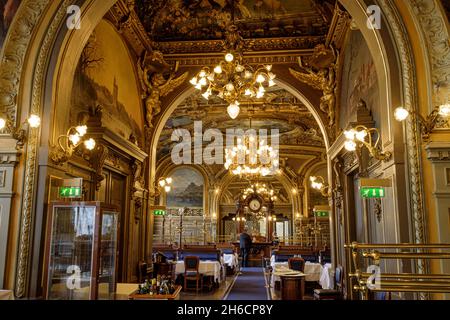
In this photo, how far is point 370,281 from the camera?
3.10m

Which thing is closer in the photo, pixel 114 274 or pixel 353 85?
pixel 114 274

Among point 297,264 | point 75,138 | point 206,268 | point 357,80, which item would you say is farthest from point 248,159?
point 75,138

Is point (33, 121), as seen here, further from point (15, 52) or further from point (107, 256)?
point (107, 256)

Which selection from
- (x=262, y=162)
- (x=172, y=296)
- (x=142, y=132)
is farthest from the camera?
(x=262, y=162)

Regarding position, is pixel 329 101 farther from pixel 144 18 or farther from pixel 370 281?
pixel 370 281

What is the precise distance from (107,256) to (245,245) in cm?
1460

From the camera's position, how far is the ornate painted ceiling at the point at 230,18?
897 centimetres

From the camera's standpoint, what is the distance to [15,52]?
19.7ft

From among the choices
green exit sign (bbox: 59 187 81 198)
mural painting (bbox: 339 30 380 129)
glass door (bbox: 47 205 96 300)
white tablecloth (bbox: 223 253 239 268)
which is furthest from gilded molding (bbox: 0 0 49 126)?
white tablecloth (bbox: 223 253 239 268)

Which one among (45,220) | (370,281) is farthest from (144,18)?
(370,281)

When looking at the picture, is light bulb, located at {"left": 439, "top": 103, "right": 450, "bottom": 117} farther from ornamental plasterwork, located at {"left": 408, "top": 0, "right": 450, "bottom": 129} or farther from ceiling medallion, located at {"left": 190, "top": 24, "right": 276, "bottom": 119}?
ceiling medallion, located at {"left": 190, "top": 24, "right": 276, "bottom": 119}

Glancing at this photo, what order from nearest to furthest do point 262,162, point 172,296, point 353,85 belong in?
point 172,296
point 353,85
point 262,162

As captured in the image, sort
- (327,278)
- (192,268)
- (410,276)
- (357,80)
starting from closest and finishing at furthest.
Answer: (410,276) < (357,80) < (327,278) < (192,268)
